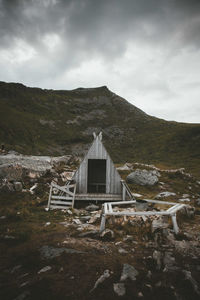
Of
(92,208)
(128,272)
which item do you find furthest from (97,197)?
(128,272)

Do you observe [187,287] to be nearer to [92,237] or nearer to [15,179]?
[92,237]

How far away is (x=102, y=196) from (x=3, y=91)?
4223 inches

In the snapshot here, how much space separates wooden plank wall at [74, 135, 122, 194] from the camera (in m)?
12.3

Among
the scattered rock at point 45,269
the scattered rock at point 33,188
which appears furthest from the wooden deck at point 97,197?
the scattered rock at point 45,269

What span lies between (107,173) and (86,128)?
7763 centimetres

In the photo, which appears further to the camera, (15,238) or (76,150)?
(76,150)

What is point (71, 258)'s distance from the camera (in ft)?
14.7

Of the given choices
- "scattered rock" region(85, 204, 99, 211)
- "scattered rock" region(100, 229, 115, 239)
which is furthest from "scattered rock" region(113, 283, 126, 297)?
"scattered rock" region(85, 204, 99, 211)

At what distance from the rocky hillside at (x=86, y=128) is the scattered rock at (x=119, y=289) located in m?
35.8

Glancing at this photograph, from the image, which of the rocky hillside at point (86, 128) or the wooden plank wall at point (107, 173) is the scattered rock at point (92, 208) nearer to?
the wooden plank wall at point (107, 173)

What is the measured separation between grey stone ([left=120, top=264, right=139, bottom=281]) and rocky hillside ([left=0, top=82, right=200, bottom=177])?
35.2m

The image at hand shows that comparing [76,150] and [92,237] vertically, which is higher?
[76,150]

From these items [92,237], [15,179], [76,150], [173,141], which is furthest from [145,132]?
[92,237]

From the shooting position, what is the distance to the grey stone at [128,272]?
365 cm
